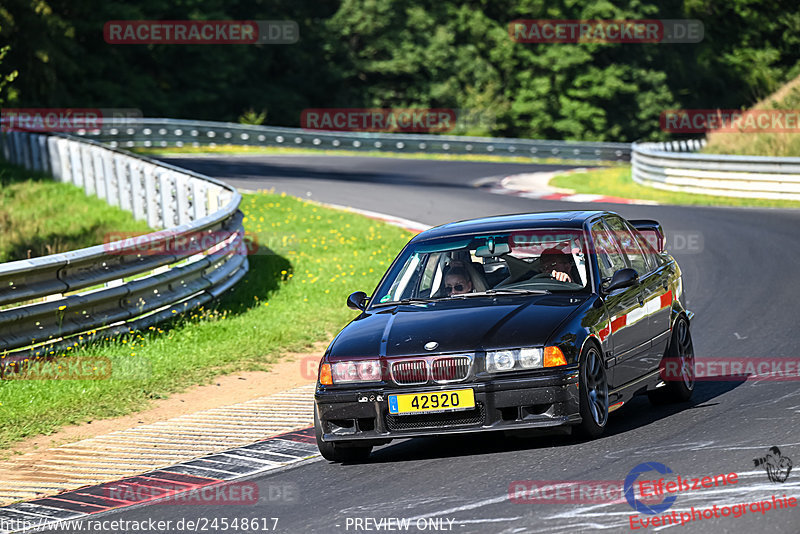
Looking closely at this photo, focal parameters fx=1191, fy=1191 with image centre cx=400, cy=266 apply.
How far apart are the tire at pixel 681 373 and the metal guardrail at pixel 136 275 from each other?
5.33 metres

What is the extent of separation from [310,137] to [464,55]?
878 inches

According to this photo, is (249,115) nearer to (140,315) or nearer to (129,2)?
(129,2)

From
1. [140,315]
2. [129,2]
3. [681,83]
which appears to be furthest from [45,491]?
[681,83]

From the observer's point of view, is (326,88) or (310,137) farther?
(326,88)

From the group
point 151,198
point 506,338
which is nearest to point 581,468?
point 506,338

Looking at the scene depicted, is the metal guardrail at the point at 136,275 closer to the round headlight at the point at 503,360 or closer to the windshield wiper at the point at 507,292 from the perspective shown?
the windshield wiper at the point at 507,292

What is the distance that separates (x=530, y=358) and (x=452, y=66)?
57.5 metres

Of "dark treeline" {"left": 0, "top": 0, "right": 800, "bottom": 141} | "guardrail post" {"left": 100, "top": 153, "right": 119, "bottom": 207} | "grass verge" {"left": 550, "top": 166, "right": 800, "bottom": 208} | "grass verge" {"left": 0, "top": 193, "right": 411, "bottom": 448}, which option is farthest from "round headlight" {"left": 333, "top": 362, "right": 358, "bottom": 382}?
"dark treeline" {"left": 0, "top": 0, "right": 800, "bottom": 141}

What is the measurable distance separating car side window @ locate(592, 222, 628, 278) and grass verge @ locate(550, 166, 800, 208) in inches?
654

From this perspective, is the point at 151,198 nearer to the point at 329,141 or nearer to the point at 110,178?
the point at 110,178

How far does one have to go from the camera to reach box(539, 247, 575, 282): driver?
8.22 m

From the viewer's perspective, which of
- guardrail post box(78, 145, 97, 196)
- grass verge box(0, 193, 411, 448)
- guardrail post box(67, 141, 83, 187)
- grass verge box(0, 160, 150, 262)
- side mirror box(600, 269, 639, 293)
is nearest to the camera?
side mirror box(600, 269, 639, 293)

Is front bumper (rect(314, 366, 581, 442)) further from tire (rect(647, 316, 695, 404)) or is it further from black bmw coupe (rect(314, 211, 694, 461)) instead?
tire (rect(647, 316, 695, 404))

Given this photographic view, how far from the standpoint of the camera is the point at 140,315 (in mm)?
12242
